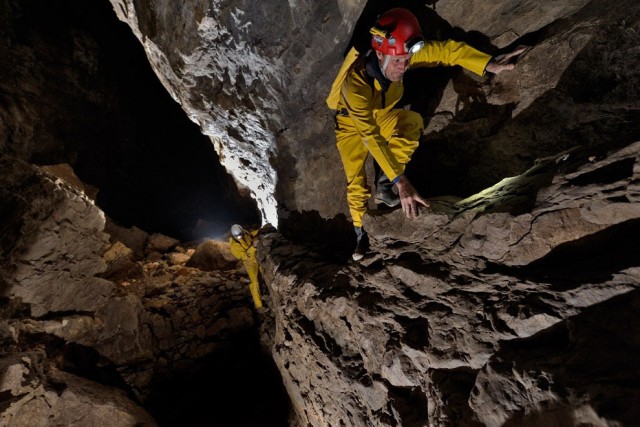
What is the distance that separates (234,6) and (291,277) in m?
3.14

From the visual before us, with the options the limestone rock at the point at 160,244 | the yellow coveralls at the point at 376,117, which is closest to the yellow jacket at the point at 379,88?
the yellow coveralls at the point at 376,117

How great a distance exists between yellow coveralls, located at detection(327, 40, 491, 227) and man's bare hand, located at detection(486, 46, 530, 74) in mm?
73

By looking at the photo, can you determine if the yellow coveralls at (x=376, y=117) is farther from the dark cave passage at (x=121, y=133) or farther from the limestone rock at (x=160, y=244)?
the dark cave passage at (x=121, y=133)

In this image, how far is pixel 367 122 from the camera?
8.86 ft

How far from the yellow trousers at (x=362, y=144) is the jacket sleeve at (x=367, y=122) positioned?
293 millimetres

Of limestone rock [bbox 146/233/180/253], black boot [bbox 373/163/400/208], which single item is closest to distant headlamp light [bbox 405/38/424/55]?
black boot [bbox 373/163/400/208]

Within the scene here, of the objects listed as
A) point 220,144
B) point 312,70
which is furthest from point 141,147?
point 312,70

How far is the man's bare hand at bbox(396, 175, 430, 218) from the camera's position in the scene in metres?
2.51

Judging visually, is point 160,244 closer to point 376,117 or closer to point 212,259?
point 212,259

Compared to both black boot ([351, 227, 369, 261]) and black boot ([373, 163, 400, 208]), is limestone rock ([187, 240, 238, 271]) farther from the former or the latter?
black boot ([373, 163, 400, 208])

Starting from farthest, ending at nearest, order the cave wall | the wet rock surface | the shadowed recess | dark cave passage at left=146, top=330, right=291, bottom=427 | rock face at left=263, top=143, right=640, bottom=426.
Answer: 1. dark cave passage at left=146, top=330, right=291, bottom=427
2. the wet rock surface
3. the cave wall
4. the shadowed recess
5. rock face at left=263, top=143, right=640, bottom=426

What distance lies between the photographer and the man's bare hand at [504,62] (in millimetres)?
2643

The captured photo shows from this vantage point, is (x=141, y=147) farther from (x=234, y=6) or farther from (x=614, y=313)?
(x=614, y=313)

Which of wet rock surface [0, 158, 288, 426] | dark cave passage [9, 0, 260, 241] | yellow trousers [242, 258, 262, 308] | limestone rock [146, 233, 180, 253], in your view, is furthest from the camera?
limestone rock [146, 233, 180, 253]
